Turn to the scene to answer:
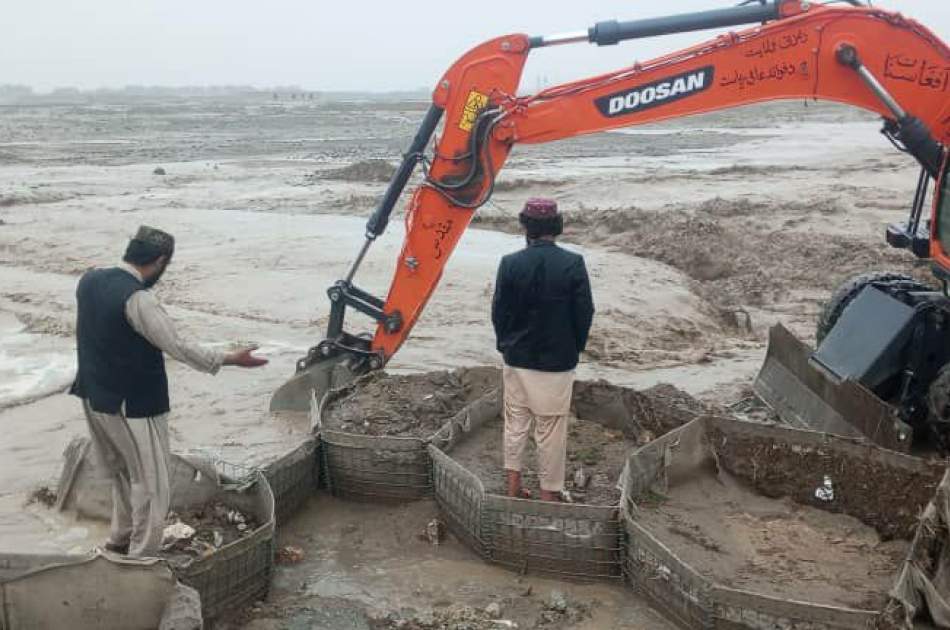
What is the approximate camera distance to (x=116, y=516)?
4.80 meters

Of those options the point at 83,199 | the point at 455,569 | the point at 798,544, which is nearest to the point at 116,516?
the point at 455,569

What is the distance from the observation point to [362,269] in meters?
13.2

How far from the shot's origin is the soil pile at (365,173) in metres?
23.9

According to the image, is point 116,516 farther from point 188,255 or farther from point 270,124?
point 270,124

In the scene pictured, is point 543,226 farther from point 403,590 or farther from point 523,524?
point 403,590

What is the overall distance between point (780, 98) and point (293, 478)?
413 cm

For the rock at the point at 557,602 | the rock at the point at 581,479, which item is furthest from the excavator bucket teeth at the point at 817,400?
the rock at the point at 557,602

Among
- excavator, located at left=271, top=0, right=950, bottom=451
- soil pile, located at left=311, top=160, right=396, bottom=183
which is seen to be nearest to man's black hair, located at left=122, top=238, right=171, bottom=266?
excavator, located at left=271, top=0, right=950, bottom=451

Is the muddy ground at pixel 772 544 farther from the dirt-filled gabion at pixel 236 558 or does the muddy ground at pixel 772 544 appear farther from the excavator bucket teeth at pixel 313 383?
the excavator bucket teeth at pixel 313 383

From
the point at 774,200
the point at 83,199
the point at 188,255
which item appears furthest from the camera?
the point at 83,199

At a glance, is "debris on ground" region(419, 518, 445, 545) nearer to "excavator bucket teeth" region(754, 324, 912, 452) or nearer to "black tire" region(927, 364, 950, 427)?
"excavator bucket teeth" region(754, 324, 912, 452)

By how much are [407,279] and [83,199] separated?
15.9 meters

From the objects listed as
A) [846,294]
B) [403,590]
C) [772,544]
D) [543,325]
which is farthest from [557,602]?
[846,294]

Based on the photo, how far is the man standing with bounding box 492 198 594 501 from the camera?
520cm
